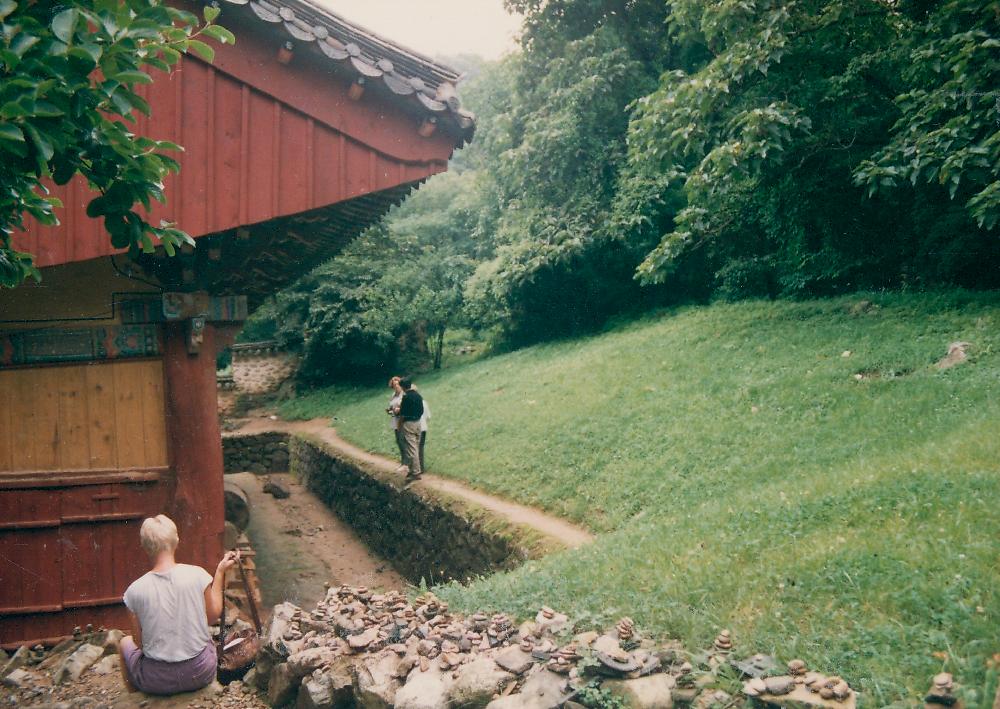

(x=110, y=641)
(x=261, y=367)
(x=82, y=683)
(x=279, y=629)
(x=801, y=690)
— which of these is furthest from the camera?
(x=261, y=367)

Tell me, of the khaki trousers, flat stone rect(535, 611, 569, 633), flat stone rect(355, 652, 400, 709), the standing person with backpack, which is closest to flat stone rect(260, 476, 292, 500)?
the standing person with backpack

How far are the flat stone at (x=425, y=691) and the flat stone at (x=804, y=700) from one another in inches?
66.5

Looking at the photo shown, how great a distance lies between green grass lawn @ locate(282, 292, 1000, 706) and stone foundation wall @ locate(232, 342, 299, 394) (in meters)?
11.1

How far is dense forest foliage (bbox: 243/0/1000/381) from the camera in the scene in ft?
36.9

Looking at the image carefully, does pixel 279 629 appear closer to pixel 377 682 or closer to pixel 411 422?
pixel 377 682

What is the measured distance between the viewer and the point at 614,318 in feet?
71.4

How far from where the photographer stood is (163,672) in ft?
15.1

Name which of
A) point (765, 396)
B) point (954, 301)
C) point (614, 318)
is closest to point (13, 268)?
point (765, 396)

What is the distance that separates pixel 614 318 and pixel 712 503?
1432cm

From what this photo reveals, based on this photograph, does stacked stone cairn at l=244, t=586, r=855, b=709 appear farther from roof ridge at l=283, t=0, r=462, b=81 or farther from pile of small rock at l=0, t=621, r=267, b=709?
roof ridge at l=283, t=0, r=462, b=81

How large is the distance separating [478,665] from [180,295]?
188 inches

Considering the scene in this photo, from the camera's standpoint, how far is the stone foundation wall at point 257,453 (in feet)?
72.7

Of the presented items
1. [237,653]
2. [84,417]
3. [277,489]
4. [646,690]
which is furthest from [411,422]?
[646,690]

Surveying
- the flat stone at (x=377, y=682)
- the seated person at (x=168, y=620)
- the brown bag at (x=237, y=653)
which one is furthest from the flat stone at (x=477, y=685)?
the brown bag at (x=237, y=653)
